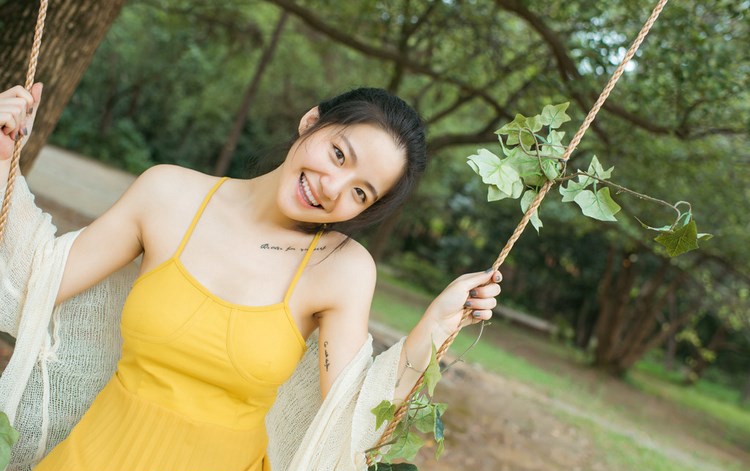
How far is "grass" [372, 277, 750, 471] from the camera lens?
28.0 feet

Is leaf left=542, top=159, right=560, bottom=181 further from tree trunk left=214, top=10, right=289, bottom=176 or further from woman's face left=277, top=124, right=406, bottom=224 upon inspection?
tree trunk left=214, top=10, right=289, bottom=176

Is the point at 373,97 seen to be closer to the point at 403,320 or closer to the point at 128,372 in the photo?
the point at 128,372

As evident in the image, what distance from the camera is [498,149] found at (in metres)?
11.2

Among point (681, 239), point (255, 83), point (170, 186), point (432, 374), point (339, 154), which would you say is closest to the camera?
point (432, 374)

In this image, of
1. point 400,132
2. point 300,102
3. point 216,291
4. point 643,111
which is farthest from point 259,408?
point 300,102

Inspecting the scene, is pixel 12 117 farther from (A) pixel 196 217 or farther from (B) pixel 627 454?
(B) pixel 627 454

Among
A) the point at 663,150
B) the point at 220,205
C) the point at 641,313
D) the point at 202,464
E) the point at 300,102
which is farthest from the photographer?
the point at 300,102

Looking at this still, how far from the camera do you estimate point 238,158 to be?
2253cm

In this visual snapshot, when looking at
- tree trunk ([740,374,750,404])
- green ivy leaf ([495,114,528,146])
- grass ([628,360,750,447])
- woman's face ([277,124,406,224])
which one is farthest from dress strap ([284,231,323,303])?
tree trunk ([740,374,750,404])

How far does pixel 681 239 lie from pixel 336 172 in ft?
2.90

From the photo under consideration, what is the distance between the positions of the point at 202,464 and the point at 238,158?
69.4 ft

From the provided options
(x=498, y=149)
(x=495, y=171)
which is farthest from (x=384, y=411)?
(x=498, y=149)

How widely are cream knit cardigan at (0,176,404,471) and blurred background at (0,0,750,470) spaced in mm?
631

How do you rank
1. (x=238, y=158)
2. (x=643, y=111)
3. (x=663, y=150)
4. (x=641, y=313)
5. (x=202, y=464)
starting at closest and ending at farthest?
1. (x=202, y=464)
2. (x=643, y=111)
3. (x=663, y=150)
4. (x=641, y=313)
5. (x=238, y=158)
